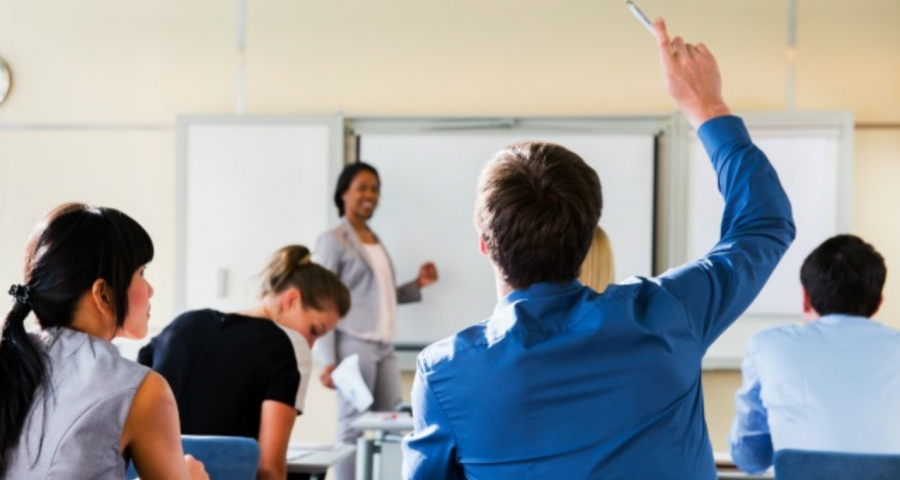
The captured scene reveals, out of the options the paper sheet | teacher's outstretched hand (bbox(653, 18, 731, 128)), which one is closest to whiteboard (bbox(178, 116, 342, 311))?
the paper sheet

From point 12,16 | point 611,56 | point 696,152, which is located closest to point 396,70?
point 611,56

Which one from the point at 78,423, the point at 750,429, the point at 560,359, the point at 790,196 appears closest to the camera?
the point at 560,359

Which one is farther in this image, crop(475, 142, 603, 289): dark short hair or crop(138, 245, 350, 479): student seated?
crop(138, 245, 350, 479): student seated

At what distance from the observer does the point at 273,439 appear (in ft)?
9.89

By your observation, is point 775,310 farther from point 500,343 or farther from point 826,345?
point 500,343

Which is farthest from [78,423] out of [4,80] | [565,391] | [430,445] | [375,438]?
[4,80]

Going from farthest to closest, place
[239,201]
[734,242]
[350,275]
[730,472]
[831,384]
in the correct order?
[239,201]
[350,275]
[730,472]
[831,384]
[734,242]

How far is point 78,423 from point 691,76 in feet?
3.29

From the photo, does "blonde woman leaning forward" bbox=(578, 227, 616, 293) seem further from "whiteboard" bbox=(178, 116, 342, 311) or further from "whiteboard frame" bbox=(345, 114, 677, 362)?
"whiteboard" bbox=(178, 116, 342, 311)

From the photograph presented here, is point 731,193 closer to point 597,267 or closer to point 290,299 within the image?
point 597,267

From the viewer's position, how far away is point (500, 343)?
1.39m

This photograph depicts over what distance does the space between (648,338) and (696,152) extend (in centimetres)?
489

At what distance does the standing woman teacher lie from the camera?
18.5 feet

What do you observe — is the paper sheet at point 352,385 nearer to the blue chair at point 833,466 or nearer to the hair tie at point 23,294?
the blue chair at point 833,466
